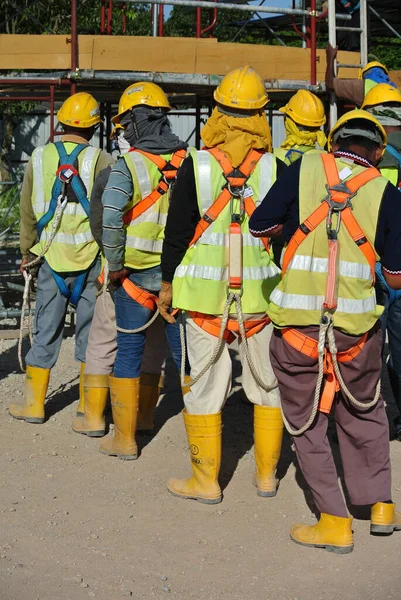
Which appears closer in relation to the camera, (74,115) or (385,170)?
(385,170)

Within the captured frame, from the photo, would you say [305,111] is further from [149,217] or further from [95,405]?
[95,405]

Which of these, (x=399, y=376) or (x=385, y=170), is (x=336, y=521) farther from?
(x=385, y=170)

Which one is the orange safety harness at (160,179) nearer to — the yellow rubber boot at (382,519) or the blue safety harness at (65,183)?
the blue safety harness at (65,183)

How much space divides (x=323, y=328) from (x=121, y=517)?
1.49 meters

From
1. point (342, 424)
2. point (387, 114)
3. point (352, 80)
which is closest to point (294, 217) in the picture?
point (342, 424)

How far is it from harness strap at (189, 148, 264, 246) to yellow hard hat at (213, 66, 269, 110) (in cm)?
25

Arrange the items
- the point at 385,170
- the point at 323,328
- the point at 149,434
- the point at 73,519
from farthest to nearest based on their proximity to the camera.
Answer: the point at 149,434 → the point at 385,170 → the point at 73,519 → the point at 323,328

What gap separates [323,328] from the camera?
4.45 metres

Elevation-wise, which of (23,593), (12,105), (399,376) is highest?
(12,105)

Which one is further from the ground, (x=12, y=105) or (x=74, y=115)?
(x=12, y=105)

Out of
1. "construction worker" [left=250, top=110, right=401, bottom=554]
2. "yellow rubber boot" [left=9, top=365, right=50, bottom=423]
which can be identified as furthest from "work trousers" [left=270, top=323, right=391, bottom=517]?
"yellow rubber boot" [left=9, top=365, right=50, bottom=423]

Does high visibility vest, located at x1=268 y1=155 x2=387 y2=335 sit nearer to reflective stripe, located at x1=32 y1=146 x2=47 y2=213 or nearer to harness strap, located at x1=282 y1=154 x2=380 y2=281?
harness strap, located at x1=282 y1=154 x2=380 y2=281

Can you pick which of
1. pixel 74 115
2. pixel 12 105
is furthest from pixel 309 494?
pixel 12 105

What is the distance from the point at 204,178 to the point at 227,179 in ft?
0.39
